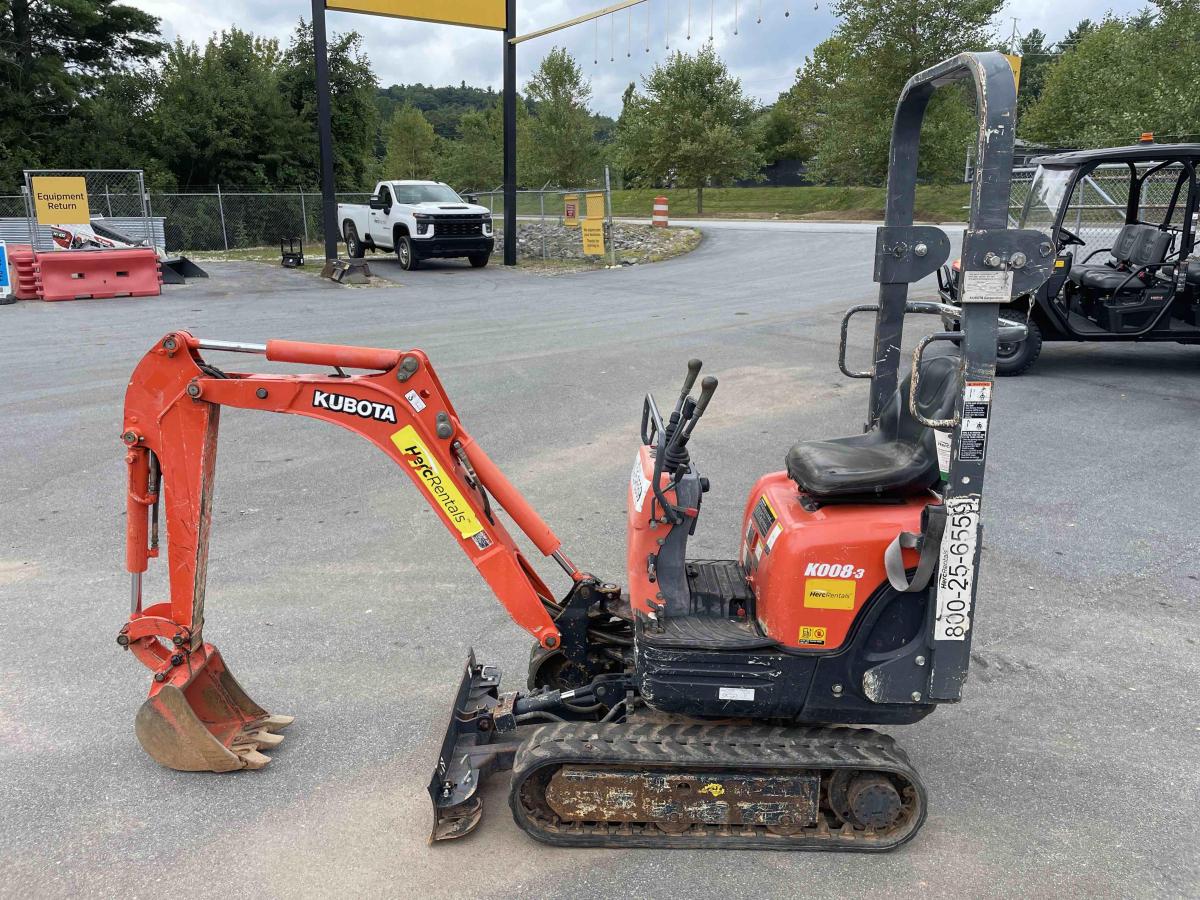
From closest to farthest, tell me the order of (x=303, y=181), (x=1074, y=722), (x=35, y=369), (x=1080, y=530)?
(x=1074, y=722), (x=1080, y=530), (x=35, y=369), (x=303, y=181)

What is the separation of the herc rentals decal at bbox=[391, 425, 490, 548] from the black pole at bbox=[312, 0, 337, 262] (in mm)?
18242

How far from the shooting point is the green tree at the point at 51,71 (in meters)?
33.1

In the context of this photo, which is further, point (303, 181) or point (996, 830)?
point (303, 181)

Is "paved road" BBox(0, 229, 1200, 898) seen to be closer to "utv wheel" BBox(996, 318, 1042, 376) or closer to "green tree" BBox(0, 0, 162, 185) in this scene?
"utv wheel" BBox(996, 318, 1042, 376)

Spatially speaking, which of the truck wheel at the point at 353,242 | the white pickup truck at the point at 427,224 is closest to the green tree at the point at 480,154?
the truck wheel at the point at 353,242

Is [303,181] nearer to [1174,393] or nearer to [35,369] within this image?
[35,369]

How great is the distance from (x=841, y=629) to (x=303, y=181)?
37.9m

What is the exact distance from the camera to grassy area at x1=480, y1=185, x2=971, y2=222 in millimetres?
35406

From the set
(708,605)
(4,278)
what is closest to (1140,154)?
(708,605)

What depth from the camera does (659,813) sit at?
3.34m

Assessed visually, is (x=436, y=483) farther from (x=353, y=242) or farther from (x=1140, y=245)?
(x=353, y=242)

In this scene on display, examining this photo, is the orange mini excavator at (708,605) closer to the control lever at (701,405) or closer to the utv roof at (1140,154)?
the control lever at (701,405)

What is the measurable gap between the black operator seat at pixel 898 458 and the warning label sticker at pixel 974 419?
14 cm

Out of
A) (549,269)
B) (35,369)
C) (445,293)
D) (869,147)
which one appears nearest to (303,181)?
(549,269)
